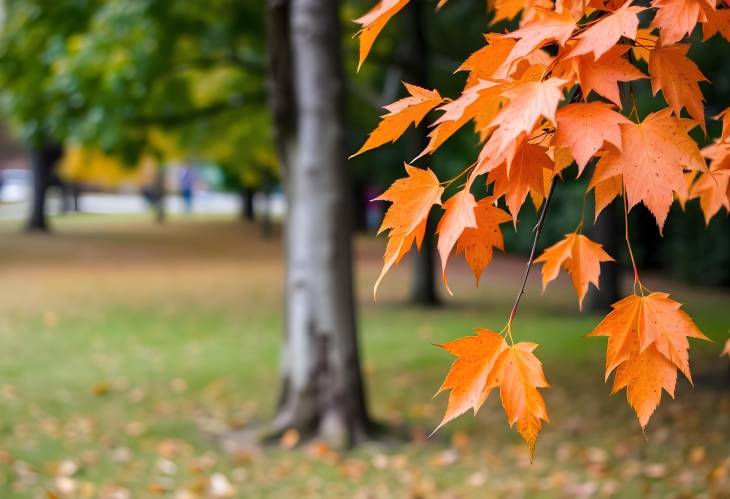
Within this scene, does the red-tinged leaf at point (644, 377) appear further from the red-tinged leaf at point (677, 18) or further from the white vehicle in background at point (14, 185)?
the white vehicle in background at point (14, 185)

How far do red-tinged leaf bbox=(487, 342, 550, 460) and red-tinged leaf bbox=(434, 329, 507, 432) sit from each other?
0.08ft

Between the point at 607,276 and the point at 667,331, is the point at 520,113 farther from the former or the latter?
the point at 607,276

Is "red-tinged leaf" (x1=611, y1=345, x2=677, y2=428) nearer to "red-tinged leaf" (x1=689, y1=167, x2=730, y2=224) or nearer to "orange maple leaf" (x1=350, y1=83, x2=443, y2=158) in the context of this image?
"orange maple leaf" (x1=350, y1=83, x2=443, y2=158)

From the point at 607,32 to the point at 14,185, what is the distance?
67967mm

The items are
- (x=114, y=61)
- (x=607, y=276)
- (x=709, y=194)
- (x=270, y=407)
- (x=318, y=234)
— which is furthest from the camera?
(x=607, y=276)

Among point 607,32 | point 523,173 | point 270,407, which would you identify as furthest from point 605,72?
point 270,407

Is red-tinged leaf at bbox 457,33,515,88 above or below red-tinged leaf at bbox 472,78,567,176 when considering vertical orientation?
above

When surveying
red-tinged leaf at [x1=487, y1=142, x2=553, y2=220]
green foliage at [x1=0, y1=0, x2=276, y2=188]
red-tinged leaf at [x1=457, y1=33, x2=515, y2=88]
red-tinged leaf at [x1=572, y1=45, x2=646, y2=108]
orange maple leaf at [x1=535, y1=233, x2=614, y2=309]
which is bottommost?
orange maple leaf at [x1=535, y1=233, x2=614, y2=309]

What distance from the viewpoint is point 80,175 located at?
32500mm

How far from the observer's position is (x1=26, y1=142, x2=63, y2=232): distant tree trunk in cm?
3009

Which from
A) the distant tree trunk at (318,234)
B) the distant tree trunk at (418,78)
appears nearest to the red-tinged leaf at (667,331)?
the distant tree trunk at (318,234)

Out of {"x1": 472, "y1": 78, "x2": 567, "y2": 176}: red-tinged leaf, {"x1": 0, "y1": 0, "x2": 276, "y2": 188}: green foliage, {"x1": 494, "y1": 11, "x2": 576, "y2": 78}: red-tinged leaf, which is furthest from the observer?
{"x1": 0, "y1": 0, "x2": 276, "y2": 188}: green foliage

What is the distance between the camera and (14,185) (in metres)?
64.4

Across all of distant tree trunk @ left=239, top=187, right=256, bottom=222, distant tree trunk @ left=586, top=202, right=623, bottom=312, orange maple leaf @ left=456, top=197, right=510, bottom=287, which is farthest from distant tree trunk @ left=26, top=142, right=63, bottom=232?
orange maple leaf @ left=456, top=197, right=510, bottom=287
